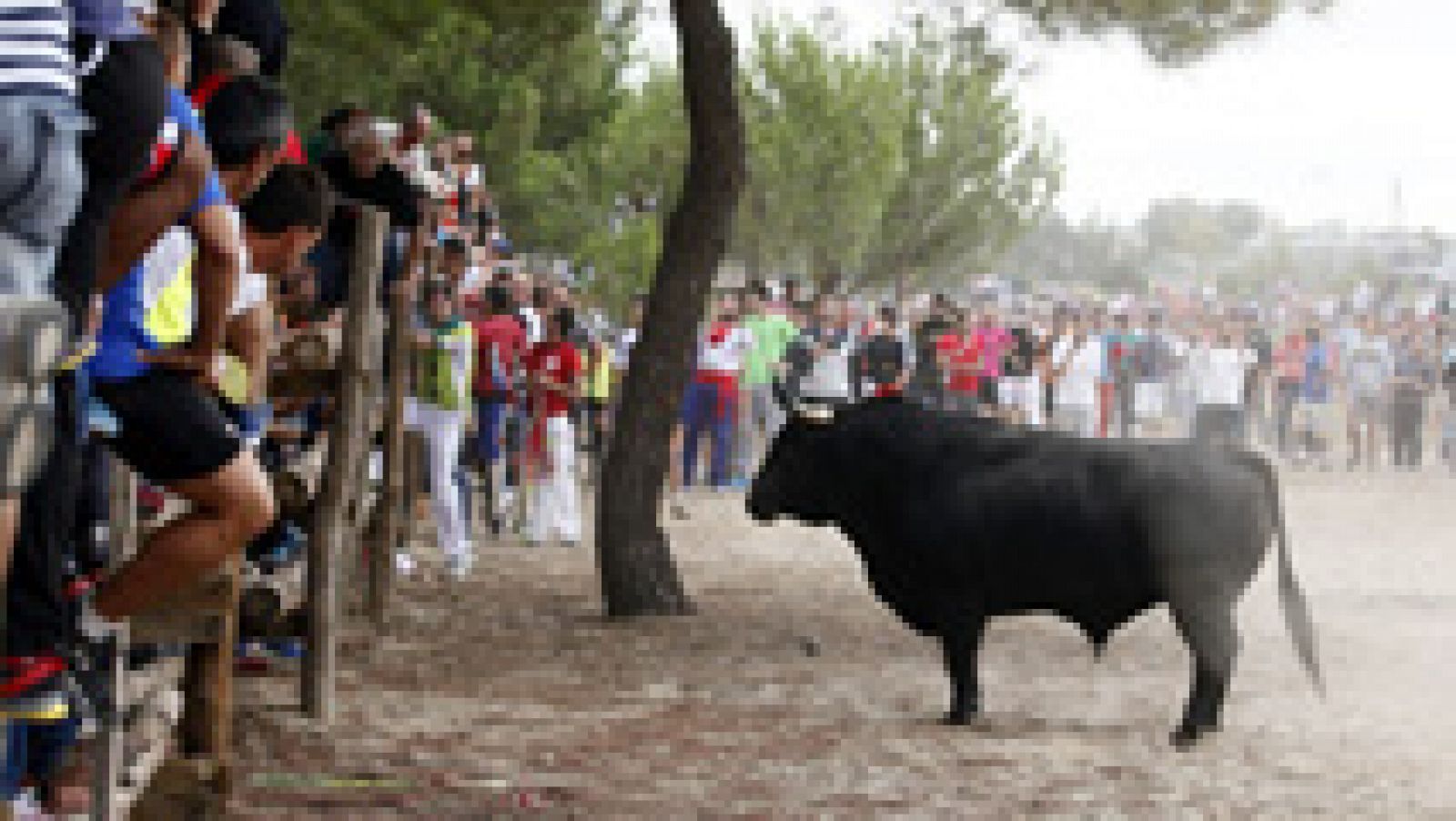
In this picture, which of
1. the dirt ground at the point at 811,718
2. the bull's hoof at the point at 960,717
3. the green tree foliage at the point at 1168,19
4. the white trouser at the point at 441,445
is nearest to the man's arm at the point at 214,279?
the dirt ground at the point at 811,718

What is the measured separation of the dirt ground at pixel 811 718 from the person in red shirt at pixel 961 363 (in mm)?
7901

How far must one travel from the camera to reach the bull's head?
11062 mm

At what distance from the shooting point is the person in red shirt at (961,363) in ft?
76.9

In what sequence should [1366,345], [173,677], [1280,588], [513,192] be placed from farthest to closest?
[513,192] < [1366,345] < [1280,588] < [173,677]

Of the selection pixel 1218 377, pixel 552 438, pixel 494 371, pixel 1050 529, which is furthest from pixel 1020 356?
pixel 1050 529

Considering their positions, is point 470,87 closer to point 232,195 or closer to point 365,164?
point 365,164

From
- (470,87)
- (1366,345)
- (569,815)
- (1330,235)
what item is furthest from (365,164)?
(1330,235)

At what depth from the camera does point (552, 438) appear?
17.0 metres

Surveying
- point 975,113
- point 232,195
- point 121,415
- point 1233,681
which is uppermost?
point 975,113

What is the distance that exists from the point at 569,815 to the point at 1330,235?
10970 cm

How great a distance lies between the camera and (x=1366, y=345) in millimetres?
30938

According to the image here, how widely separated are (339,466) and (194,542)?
4.11 metres

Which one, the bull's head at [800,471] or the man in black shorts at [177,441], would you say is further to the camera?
the bull's head at [800,471]

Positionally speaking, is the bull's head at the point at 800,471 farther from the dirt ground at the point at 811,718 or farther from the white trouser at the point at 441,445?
the white trouser at the point at 441,445
